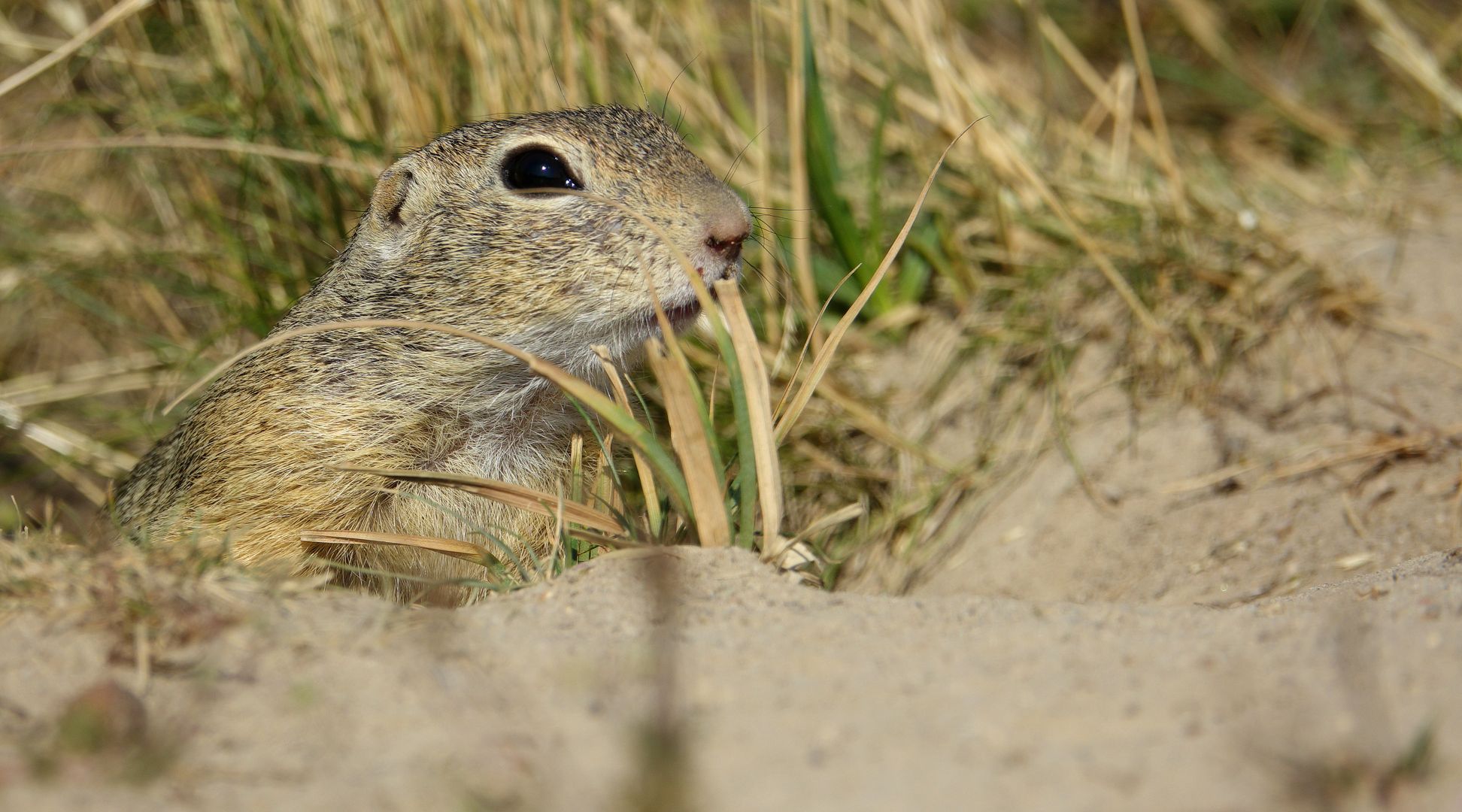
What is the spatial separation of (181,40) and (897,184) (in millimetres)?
2805

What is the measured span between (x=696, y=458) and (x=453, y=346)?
879 mm

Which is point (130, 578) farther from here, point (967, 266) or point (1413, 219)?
point (1413, 219)

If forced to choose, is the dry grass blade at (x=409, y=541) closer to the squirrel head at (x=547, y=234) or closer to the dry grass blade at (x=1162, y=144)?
the squirrel head at (x=547, y=234)

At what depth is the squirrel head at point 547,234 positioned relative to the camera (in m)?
2.92

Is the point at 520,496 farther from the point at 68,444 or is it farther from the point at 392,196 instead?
the point at 68,444

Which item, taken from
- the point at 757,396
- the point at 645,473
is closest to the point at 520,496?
the point at 645,473

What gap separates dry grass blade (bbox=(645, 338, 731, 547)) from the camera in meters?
2.53

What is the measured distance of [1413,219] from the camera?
4.54m

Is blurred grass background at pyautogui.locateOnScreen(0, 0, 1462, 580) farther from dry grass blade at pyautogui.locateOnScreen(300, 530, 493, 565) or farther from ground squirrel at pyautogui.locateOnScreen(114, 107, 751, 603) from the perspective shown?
dry grass blade at pyautogui.locateOnScreen(300, 530, 493, 565)

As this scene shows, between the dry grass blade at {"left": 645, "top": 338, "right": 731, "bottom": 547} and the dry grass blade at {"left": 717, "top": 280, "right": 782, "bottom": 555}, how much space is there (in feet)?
0.36

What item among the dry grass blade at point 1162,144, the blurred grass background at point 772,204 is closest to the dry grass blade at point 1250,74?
the blurred grass background at point 772,204

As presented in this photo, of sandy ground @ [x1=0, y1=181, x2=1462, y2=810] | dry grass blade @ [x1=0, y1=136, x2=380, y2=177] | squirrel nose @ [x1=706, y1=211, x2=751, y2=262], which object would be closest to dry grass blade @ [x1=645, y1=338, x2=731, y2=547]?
sandy ground @ [x1=0, y1=181, x2=1462, y2=810]

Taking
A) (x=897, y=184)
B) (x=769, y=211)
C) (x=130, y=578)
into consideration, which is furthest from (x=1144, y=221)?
(x=130, y=578)

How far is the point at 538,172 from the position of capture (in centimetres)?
320
